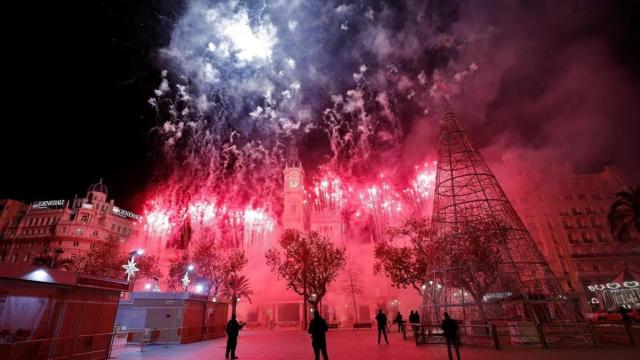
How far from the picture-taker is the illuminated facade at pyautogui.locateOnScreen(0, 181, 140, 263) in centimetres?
6969

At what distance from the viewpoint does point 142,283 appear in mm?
65062

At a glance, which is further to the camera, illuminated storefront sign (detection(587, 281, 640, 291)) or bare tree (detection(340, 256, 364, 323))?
bare tree (detection(340, 256, 364, 323))

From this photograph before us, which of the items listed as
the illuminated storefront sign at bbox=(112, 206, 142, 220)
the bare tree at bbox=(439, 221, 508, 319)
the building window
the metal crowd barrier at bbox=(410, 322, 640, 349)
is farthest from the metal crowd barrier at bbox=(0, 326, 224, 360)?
the illuminated storefront sign at bbox=(112, 206, 142, 220)

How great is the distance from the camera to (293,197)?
245 ft

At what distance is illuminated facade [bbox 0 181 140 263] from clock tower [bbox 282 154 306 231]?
1491 inches

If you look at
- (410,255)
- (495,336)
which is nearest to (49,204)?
(410,255)

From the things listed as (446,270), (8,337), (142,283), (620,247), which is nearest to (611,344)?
(446,270)

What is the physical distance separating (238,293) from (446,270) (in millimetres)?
42968

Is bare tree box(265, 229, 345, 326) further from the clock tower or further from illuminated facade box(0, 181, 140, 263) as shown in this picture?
illuminated facade box(0, 181, 140, 263)

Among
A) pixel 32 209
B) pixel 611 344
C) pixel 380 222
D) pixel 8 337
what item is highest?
pixel 32 209

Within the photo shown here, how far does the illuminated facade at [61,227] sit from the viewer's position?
229 ft

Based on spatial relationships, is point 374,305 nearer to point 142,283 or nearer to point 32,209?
point 142,283

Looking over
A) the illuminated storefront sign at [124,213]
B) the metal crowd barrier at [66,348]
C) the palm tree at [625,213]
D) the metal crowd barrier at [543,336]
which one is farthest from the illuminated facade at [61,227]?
the palm tree at [625,213]

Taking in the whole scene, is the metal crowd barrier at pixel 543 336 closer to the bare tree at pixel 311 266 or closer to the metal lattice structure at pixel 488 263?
the metal lattice structure at pixel 488 263
